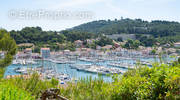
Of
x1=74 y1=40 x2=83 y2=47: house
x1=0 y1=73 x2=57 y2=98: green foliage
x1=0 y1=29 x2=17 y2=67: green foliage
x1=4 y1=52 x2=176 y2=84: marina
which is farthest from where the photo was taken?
x1=74 y1=40 x2=83 y2=47: house

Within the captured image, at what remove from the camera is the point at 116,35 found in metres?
58.1

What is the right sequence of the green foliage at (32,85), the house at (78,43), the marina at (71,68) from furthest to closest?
1. the house at (78,43)
2. the marina at (71,68)
3. the green foliage at (32,85)

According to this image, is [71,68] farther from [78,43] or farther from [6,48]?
[6,48]

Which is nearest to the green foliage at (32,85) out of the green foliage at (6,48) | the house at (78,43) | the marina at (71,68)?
the marina at (71,68)

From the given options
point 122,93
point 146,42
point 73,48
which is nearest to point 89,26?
point 73,48

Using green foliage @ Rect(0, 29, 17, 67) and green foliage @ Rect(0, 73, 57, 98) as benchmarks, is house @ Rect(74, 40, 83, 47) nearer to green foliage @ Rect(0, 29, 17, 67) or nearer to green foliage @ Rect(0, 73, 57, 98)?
green foliage @ Rect(0, 29, 17, 67)

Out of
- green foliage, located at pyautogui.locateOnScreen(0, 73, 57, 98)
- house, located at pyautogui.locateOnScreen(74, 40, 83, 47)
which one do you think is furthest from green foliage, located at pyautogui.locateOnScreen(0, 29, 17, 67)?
house, located at pyautogui.locateOnScreen(74, 40, 83, 47)

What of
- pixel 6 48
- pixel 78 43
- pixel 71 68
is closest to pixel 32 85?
pixel 6 48

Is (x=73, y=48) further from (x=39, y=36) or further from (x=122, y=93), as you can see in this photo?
(x=122, y=93)

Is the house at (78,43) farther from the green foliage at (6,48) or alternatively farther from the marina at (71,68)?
the green foliage at (6,48)

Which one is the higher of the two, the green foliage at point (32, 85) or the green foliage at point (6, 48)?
the green foliage at point (6, 48)

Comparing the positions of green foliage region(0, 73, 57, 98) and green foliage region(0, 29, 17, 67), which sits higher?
green foliage region(0, 29, 17, 67)

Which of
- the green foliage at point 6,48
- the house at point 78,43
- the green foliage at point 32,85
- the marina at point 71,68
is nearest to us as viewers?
the green foliage at point 32,85

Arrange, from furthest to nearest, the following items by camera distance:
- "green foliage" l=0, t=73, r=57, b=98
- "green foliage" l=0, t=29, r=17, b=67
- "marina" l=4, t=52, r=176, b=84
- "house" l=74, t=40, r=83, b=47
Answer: "house" l=74, t=40, r=83, b=47
"green foliage" l=0, t=29, r=17, b=67
"marina" l=4, t=52, r=176, b=84
"green foliage" l=0, t=73, r=57, b=98
